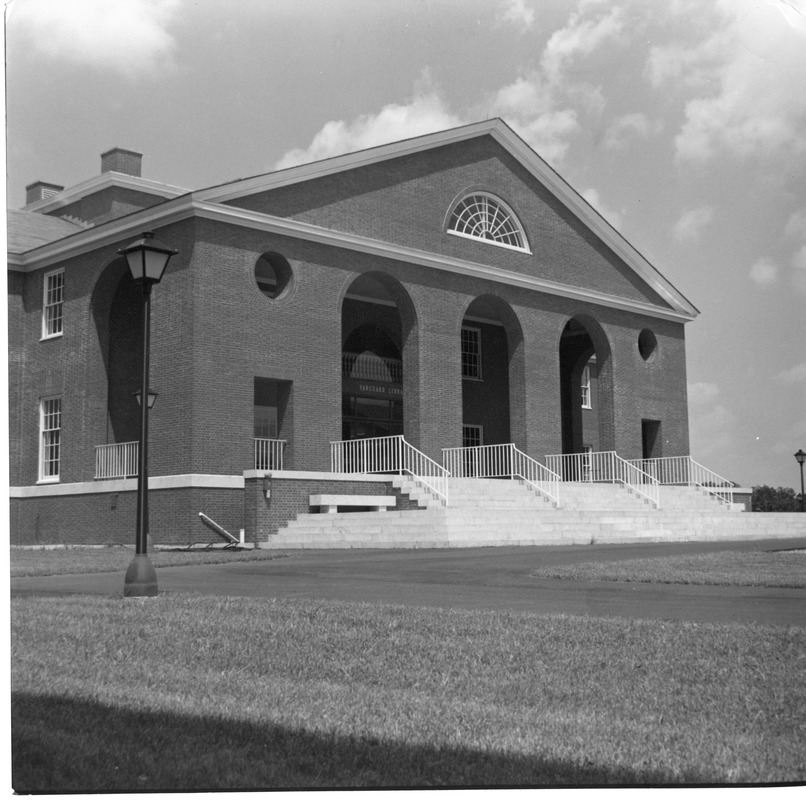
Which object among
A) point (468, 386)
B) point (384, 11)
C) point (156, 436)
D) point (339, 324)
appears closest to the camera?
point (384, 11)

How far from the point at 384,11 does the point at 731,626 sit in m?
4.52

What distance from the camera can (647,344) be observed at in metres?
34.2

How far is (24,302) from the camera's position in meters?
26.9

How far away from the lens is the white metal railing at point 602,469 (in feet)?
98.4

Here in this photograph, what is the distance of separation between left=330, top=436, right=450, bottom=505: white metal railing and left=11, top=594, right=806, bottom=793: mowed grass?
17415 millimetres

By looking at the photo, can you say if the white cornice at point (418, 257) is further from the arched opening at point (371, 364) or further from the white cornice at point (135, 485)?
the white cornice at point (135, 485)

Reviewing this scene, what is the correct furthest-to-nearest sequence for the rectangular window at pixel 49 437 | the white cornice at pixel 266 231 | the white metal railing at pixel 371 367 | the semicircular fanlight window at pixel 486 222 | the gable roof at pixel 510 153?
the white metal railing at pixel 371 367
the semicircular fanlight window at pixel 486 222
the rectangular window at pixel 49 437
the gable roof at pixel 510 153
the white cornice at pixel 266 231

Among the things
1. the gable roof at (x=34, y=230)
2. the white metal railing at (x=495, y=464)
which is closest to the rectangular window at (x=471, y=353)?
the white metal railing at (x=495, y=464)

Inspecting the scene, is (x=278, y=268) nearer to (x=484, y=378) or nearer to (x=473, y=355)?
(x=473, y=355)

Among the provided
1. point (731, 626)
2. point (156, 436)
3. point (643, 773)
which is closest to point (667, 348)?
point (156, 436)

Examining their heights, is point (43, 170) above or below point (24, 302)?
below

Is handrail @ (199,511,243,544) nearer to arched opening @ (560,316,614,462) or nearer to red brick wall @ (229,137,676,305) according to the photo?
red brick wall @ (229,137,676,305)

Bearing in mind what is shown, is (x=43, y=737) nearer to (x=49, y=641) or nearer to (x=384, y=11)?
(x=49, y=641)

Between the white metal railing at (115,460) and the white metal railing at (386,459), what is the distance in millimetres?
4607
